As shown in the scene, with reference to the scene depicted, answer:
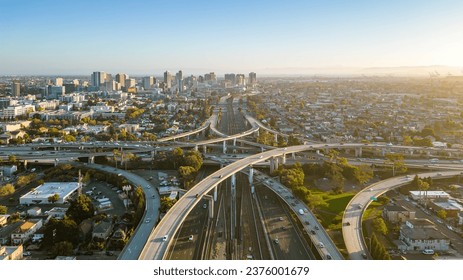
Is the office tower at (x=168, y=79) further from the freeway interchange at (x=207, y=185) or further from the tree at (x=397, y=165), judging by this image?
the tree at (x=397, y=165)

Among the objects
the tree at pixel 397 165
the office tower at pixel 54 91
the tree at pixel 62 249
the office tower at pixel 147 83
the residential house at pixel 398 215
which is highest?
the office tower at pixel 147 83

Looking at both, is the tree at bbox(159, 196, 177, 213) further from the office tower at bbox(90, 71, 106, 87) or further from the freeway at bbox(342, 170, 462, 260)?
the office tower at bbox(90, 71, 106, 87)

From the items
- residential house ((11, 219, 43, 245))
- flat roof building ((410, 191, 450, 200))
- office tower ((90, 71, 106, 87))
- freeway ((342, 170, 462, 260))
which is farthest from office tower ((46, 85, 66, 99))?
flat roof building ((410, 191, 450, 200))

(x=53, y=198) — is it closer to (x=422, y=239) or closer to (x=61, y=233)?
(x=61, y=233)

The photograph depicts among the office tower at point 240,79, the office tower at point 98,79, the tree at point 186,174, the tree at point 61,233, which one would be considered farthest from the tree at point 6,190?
the office tower at point 240,79

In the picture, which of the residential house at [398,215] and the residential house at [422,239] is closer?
the residential house at [422,239]

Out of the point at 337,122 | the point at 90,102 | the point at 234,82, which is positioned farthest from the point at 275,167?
the point at 234,82

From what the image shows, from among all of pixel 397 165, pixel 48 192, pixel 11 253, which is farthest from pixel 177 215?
pixel 397 165
